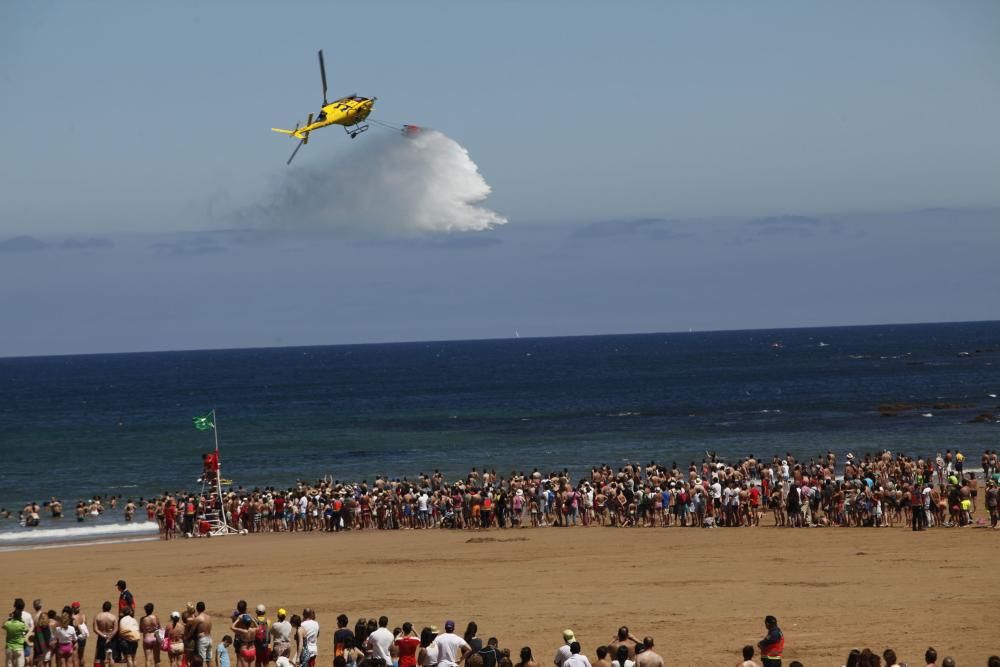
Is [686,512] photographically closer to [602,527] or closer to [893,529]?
[602,527]

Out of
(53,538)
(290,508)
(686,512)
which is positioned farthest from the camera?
(53,538)

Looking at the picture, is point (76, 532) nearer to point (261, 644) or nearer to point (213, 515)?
point (213, 515)

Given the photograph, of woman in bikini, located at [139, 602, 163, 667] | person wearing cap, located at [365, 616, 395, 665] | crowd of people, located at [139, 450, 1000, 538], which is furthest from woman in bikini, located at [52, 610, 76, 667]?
crowd of people, located at [139, 450, 1000, 538]

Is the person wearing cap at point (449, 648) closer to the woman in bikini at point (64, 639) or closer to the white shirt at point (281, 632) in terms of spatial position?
the white shirt at point (281, 632)

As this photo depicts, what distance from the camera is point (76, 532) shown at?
4106cm

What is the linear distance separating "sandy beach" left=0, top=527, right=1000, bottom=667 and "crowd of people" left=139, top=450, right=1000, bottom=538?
1100 millimetres

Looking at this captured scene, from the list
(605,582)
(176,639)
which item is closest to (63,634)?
(176,639)

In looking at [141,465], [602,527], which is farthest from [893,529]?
[141,465]

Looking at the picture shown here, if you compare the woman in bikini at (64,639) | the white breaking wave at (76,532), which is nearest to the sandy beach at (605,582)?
the woman in bikini at (64,639)

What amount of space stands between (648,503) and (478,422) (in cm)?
5534

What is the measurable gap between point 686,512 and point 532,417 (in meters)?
58.4

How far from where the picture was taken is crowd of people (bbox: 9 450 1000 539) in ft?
101

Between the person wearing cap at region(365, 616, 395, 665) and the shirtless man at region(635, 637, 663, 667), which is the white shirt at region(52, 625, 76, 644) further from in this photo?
the shirtless man at region(635, 637, 663, 667)

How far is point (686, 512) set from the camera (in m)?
32.9
